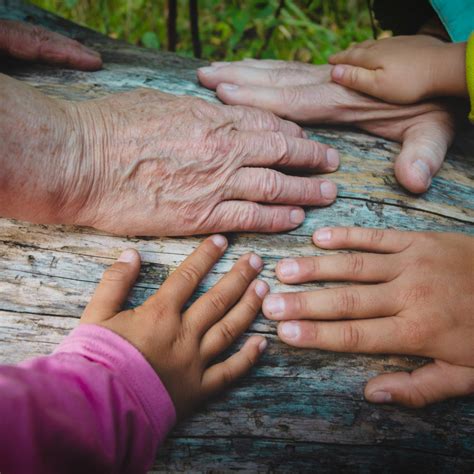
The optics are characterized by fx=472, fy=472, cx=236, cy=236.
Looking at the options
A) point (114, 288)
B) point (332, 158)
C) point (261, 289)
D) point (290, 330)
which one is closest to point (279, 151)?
point (332, 158)

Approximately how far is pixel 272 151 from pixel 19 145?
76 cm

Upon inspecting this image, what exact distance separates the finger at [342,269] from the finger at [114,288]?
45 centimetres

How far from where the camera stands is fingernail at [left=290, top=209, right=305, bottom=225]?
1554mm

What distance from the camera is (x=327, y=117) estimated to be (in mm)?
1879

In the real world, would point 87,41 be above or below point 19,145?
above

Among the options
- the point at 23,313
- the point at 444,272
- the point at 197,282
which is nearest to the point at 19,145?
the point at 23,313

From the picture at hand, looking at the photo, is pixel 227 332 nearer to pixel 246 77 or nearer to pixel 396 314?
pixel 396 314

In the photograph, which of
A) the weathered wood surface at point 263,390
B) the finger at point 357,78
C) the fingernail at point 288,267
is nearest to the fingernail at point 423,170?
the weathered wood surface at point 263,390

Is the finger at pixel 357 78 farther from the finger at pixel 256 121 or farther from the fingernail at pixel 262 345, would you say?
the fingernail at pixel 262 345

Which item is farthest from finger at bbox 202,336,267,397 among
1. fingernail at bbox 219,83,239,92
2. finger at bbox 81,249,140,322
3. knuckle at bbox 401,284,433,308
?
fingernail at bbox 219,83,239,92

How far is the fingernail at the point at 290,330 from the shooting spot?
1375 mm

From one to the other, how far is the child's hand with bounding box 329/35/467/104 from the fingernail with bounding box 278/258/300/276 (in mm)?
790

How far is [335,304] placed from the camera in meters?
1.40

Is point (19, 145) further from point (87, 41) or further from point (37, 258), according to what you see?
point (87, 41)
